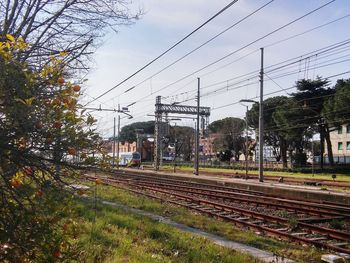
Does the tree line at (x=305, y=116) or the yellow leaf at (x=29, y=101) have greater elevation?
the tree line at (x=305, y=116)

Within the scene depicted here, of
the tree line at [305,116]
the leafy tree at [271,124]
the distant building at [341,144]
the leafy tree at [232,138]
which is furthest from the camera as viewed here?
the leafy tree at [232,138]

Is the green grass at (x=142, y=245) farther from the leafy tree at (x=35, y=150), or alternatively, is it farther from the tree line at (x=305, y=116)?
the tree line at (x=305, y=116)

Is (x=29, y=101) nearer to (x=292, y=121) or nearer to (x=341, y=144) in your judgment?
(x=292, y=121)

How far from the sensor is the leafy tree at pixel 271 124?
250 ft

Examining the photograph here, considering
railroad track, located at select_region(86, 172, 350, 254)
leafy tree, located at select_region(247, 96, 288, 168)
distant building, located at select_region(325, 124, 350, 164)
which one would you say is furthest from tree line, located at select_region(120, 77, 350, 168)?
railroad track, located at select_region(86, 172, 350, 254)

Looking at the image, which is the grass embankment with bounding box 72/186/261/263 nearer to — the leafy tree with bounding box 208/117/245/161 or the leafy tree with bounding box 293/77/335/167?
Answer: the leafy tree with bounding box 293/77/335/167

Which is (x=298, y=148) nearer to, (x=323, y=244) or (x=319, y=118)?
(x=319, y=118)

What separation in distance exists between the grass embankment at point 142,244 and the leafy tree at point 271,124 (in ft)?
206

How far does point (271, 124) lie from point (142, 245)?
7020cm

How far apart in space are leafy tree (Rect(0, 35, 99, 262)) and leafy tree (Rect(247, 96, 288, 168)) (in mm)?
70058

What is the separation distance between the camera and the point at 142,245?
8.93m

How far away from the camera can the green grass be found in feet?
24.7

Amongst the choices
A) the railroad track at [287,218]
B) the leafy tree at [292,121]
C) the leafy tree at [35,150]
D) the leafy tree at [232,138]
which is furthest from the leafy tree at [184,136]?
the leafy tree at [35,150]

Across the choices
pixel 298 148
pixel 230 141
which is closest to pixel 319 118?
pixel 298 148
